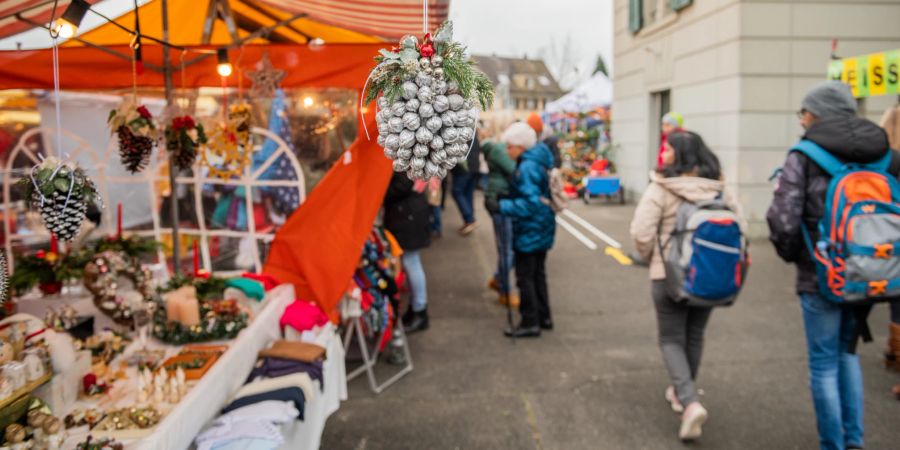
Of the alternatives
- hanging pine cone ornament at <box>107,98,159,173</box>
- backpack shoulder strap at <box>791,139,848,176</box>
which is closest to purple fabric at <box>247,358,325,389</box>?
hanging pine cone ornament at <box>107,98,159,173</box>

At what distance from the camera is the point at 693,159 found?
3.42 meters

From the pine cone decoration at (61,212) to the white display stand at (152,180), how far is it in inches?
89.6

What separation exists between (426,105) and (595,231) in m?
8.77

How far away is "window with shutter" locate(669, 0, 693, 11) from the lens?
10.1 meters

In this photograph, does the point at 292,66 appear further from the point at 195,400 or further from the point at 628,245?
the point at 628,245

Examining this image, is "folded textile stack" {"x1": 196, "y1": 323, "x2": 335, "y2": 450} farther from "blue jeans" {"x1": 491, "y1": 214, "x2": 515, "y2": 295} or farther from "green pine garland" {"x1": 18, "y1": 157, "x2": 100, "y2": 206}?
"blue jeans" {"x1": 491, "y1": 214, "x2": 515, "y2": 295}

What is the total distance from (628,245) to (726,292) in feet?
18.5

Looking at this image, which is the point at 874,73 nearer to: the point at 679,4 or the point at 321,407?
the point at 679,4

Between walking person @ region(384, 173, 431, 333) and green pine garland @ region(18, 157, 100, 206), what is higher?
green pine garland @ region(18, 157, 100, 206)

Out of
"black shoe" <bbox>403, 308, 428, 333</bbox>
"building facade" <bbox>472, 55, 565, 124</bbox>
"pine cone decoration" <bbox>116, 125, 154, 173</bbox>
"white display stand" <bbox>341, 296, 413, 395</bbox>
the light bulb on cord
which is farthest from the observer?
"building facade" <bbox>472, 55, 565, 124</bbox>

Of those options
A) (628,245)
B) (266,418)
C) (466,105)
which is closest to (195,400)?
(266,418)

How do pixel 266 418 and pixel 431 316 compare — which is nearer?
pixel 266 418

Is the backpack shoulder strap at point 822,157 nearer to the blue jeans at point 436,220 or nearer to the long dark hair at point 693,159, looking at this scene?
the long dark hair at point 693,159

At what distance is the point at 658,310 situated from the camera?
11.8 ft
